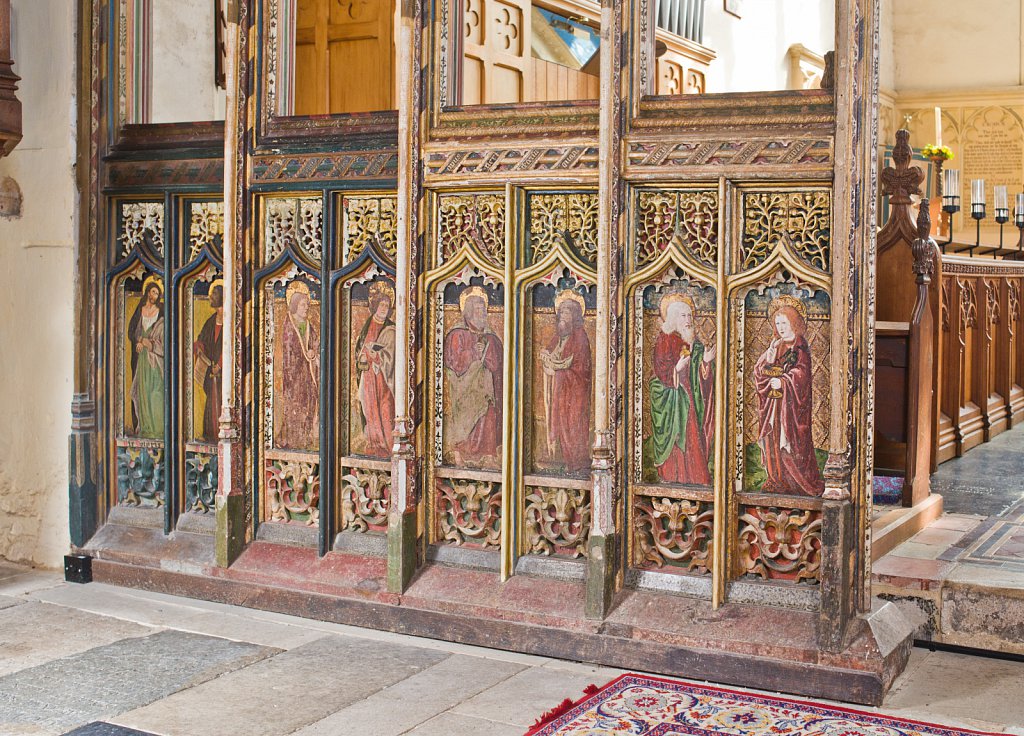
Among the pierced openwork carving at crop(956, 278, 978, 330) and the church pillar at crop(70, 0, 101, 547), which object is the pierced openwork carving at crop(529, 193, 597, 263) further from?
the pierced openwork carving at crop(956, 278, 978, 330)

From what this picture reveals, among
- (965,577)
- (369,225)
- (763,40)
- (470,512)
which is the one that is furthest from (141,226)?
(763,40)

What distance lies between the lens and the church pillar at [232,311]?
4590mm

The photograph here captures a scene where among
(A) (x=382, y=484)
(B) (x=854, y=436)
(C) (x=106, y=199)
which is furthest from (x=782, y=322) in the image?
(C) (x=106, y=199)

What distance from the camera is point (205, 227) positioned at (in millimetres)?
4824

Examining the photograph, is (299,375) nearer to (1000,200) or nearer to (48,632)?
(48,632)

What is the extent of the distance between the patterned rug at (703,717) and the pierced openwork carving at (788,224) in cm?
126

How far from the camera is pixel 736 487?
3854 millimetres

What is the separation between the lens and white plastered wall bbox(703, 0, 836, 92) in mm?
9039

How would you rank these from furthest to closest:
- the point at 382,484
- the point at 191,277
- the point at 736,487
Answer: the point at 191,277
the point at 382,484
the point at 736,487

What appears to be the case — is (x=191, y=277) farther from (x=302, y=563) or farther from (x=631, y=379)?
(x=631, y=379)

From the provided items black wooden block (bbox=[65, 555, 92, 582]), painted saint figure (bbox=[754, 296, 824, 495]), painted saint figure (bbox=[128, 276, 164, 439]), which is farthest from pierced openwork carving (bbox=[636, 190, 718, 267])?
black wooden block (bbox=[65, 555, 92, 582])

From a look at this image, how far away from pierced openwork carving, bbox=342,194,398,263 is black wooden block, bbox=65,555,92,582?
1624mm

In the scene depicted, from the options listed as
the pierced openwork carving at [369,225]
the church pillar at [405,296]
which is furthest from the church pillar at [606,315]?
the pierced openwork carving at [369,225]

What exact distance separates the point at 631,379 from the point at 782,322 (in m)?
0.51
